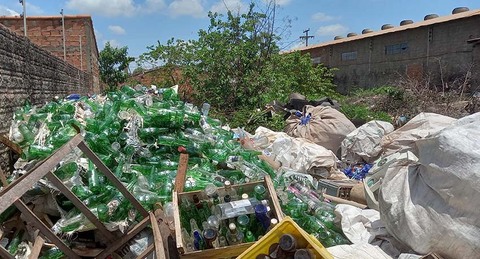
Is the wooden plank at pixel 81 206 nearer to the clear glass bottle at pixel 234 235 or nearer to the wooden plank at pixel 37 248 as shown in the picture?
the wooden plank at pixel 37 248

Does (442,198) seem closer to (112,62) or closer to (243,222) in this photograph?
(243,222)

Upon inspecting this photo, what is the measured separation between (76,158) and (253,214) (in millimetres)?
1408

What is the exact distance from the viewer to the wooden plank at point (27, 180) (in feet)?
5.35

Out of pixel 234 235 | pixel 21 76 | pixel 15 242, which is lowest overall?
pixel 15 242

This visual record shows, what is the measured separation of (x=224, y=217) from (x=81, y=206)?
0.78 meters

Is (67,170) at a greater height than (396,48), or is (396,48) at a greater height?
(396,48)

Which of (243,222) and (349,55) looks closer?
(243,222)

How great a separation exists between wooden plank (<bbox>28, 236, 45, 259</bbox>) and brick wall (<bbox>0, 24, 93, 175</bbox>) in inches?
48.9

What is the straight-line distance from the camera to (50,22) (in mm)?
10305

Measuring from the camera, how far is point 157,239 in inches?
81.4

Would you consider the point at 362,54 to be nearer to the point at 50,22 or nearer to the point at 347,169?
the point at 50,22

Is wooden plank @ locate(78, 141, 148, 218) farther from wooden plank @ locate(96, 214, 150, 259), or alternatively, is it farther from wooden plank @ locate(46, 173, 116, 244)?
wooden plank @ locate(46, 173, 116, 244)

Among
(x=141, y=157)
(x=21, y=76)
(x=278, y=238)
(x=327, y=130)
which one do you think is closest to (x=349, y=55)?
(x=327, y=130)

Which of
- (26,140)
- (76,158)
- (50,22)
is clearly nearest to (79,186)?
(76,158)
